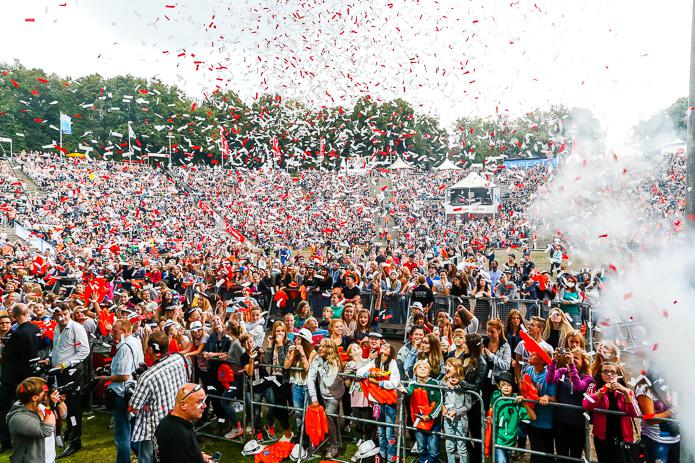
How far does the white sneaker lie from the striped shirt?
7.01 feet

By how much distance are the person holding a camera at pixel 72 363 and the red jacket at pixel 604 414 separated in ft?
19.7

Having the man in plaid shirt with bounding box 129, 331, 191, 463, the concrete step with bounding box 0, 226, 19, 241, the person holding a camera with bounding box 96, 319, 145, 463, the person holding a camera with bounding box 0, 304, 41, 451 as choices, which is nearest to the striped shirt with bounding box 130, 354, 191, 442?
the man in plaid shirt with bounding box 129, 331, 191, 463

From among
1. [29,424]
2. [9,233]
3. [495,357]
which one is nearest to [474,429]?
[495,357]

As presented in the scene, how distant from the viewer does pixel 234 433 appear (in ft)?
22.7

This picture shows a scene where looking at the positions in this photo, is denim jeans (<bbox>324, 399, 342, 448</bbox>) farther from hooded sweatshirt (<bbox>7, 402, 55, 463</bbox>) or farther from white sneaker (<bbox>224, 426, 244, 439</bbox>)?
hooded sweatshirt (<bbox>7, 402, 55, 463</bbox>)

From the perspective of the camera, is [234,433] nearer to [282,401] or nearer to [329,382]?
[282,401]

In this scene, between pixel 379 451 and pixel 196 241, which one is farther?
pixel 196 241

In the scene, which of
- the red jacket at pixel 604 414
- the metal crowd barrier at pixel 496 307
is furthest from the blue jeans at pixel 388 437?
the metal crowd barrier at pixel 496 307

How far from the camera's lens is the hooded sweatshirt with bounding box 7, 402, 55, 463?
4.33 metres

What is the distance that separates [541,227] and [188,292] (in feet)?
94.2

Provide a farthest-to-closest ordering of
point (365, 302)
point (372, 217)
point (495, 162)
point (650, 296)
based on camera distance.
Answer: point (495, 162) → point (372, 217) → point (365, 302) → point (650, 296)

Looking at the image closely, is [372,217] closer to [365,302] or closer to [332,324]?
[365,302]

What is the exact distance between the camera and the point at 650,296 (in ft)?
16.0

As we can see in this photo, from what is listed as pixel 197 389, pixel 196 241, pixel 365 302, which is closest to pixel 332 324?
pixel 197 389
